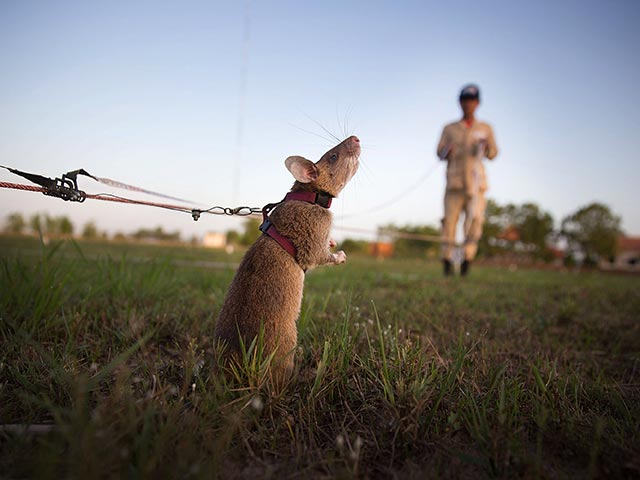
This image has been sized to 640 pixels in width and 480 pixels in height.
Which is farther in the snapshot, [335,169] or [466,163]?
[466,163]

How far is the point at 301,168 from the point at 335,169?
32cm

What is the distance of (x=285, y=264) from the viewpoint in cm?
227

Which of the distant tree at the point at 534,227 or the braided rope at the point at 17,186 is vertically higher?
the distant tree at the point at 534,227

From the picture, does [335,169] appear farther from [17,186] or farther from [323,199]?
[17,186]

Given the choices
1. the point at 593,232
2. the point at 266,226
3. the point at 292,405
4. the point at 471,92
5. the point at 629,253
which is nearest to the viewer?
the point at 292,405

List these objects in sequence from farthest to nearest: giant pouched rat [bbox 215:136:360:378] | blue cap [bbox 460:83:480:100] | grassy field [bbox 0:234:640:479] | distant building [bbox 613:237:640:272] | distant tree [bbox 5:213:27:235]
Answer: distant building [bbox 613:237:640:272]
distant tree [bbox 5:213:27:235]
blue cap [bbox 460:83:480:100]
giant pouched rat [bbox 215:136:360:378]
grassy field [bbox 0:234:640:479]

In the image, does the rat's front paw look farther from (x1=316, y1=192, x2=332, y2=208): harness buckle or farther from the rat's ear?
the rat's ear

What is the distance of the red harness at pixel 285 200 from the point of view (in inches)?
91.4

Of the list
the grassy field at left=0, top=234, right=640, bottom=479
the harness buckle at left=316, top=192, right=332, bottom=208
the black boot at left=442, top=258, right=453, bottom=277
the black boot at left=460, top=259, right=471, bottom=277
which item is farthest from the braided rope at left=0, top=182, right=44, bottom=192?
the black boot at left=460, top=259, right=471, bottom=277

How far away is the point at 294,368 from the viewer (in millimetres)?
2191

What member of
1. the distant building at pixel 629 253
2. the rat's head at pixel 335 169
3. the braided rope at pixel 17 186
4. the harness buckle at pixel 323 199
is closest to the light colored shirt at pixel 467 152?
the rat's head at pixel 335 169

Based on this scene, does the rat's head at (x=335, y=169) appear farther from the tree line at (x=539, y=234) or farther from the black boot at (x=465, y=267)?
the tree line at (x=539, y=234)

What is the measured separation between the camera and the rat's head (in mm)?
2576

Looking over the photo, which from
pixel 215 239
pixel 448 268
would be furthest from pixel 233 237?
pixel 448 268
